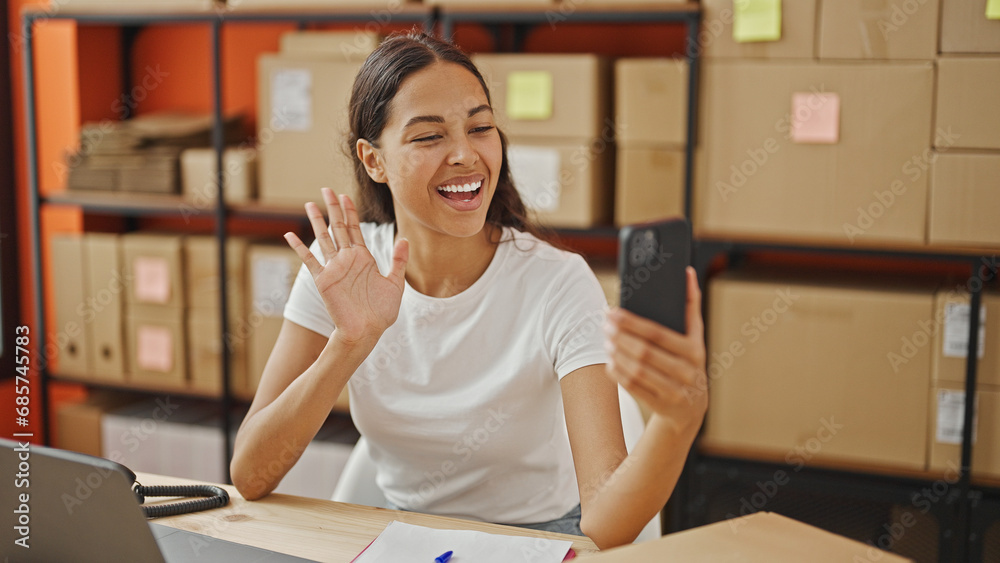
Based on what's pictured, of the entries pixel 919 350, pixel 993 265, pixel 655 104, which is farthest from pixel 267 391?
pixel 993 265

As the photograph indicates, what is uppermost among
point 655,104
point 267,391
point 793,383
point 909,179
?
point 655,104

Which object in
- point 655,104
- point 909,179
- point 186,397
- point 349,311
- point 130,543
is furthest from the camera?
point 186,397

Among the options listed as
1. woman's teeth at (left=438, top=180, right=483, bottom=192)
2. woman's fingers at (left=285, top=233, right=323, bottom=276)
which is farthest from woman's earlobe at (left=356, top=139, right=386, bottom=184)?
woman's fingers at (left=285, top=233, right=323, bottom=276)

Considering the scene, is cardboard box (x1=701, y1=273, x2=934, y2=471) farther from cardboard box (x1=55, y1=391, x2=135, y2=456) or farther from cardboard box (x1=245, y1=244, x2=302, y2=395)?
cardboard box (x1=55, y1=391, x2=135, y2=456)

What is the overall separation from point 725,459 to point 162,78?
2.31 metres

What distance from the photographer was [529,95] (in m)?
2.33

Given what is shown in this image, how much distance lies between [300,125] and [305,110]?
0.04m

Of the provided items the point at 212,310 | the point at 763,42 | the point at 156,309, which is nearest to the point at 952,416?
the point at 763,42

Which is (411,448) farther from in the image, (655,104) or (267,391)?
(655,104)

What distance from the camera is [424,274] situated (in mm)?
1549

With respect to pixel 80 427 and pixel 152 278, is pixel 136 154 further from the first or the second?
pixel 80 427

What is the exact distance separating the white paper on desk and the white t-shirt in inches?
12.8

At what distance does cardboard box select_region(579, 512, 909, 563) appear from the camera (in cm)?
93

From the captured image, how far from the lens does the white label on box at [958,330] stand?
2.05 m
